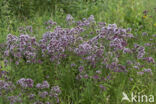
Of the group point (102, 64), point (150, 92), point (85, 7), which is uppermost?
point (85, 7)

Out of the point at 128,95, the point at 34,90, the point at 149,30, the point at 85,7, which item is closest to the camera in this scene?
the point at 128,95

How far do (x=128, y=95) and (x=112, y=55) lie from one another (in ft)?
1.99

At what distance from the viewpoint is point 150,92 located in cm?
329

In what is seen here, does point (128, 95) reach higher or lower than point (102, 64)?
lower

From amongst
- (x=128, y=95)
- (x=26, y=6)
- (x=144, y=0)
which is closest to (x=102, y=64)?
(x=128, y=95)

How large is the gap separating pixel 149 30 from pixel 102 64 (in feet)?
8.88

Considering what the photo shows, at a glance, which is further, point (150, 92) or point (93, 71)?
point (93, 71)

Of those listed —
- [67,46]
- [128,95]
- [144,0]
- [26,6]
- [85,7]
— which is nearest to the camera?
[128,95]

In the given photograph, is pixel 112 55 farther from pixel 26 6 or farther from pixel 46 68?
pixel 26 6

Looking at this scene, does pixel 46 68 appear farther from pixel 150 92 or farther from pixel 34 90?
pixel 150 92

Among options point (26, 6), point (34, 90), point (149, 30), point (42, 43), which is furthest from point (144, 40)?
point (26, 6)

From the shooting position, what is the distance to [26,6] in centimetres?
666

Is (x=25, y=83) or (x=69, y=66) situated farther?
(x=69, y=66)

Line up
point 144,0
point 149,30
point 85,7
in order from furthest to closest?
point 144,0, point 85,7, point 149,30
